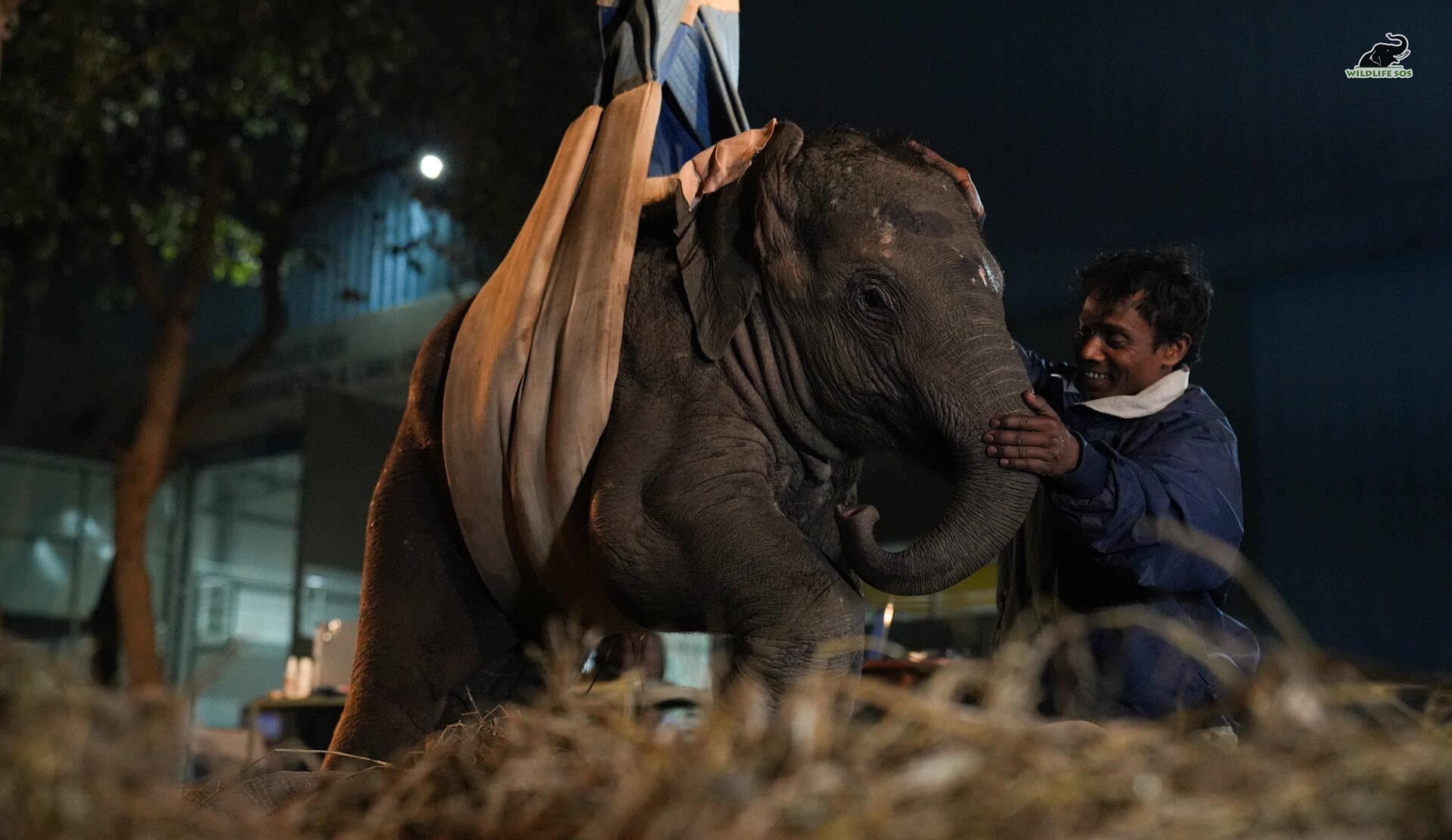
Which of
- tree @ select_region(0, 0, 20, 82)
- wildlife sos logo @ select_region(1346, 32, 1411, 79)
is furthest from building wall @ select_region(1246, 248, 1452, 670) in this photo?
tree @ select_region(0, 0, 20, 82)

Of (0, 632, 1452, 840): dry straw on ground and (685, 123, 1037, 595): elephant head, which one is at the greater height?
(685, 123, 1037, 595): elephant head

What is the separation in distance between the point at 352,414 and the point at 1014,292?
427 cm

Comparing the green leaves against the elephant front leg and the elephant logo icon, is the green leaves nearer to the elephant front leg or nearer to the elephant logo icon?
the elephant logo icon

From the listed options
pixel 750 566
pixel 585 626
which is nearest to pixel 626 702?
pixel 750 566

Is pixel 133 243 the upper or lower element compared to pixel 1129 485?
upper


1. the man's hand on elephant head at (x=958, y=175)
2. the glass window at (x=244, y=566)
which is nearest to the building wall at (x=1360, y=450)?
the man's hand on elephant head at (x=958, y=175)

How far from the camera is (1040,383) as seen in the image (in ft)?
6.17

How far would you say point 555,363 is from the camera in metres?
1.47

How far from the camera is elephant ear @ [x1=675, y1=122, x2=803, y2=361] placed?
4.73ft

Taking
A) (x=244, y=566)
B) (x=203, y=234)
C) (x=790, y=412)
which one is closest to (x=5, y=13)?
(x=790, y=412)

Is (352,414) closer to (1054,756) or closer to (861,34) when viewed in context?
(861,34)

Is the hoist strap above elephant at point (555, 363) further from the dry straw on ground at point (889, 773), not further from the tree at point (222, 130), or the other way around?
the tree at point (222, 130)

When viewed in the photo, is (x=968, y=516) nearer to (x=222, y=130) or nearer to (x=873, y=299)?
(x=873, y=299)

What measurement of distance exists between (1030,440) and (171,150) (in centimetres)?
759
